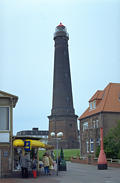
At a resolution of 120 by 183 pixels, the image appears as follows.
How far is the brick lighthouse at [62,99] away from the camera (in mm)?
80938

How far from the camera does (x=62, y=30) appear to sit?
279 feet

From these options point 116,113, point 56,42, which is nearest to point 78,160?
point 116,113

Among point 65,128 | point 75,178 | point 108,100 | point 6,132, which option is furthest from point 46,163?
point 65,128

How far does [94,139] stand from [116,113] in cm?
532

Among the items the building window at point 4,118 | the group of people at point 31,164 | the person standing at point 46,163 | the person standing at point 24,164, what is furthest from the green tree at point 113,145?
the person standing at point 24,164

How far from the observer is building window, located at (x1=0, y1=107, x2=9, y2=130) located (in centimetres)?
2578

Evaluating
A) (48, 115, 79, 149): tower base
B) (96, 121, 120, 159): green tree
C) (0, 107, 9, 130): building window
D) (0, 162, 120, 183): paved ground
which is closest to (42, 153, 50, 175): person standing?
(0, 162, 120, 183): paved ground

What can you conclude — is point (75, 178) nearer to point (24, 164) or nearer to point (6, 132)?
point (24, 164)

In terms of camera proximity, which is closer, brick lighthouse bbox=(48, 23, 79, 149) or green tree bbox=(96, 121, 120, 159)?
green tree bbox=(96, 121, 120, 159)

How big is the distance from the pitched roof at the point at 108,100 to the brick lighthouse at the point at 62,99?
23551 millimetres

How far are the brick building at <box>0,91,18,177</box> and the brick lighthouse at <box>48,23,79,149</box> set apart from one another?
179 feet

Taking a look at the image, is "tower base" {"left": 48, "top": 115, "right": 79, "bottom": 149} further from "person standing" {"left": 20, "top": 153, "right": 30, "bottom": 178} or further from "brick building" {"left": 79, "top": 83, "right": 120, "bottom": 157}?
"person standing" {"left": 20, "top": 153, "right": 30, "bottom": 178}

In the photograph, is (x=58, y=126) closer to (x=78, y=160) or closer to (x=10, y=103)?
(x=78, y=160)

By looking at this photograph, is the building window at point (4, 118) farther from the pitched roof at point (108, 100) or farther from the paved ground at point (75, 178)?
the pitched roof at point (108, 100)
